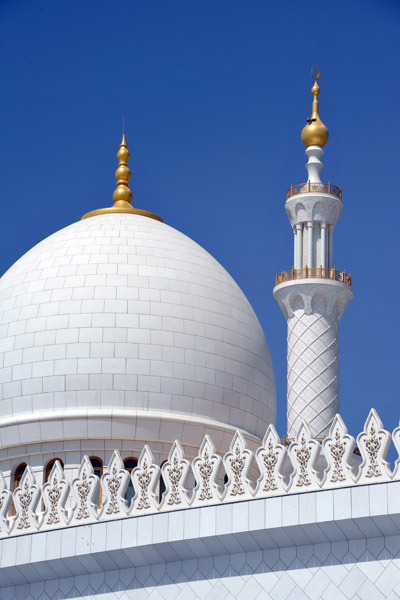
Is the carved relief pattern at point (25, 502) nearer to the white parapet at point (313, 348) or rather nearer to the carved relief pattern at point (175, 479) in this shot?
the carved relief pattern at point (175, 479)

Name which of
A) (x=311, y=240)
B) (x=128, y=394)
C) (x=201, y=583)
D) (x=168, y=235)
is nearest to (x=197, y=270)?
(x=168, y=235)

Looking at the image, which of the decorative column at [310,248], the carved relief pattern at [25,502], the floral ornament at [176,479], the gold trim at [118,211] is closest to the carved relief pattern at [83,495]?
the carved relief pattern at [25,502]

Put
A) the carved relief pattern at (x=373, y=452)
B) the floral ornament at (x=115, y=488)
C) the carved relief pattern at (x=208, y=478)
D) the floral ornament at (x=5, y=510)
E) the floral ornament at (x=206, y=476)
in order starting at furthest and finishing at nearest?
the floral ornament at (x=5, y=510)
the floral ornament at (x=115, y=488)
the floral ornament at (x=206, y=476)
the carved relief pattern at (x=208, y=478)
the carved relief pattern at (x=373, y=452)

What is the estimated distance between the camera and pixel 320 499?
59.9 feet

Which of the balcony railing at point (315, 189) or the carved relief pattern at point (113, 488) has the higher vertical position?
the balcony railing at point (315, 189)

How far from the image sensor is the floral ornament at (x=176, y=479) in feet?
64.9

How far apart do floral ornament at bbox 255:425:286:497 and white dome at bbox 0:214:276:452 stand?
21.0ft

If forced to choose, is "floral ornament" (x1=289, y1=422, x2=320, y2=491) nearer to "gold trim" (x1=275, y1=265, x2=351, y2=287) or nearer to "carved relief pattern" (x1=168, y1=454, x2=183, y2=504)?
"carved relief pattern" (x1=168, y1=454, x2=183, y2=504)

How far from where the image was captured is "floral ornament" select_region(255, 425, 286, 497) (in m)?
18.9

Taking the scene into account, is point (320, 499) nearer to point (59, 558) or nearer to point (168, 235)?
point (59, 558)

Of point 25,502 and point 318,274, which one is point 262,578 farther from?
point 318,274

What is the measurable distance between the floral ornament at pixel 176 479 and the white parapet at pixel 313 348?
39.5ft

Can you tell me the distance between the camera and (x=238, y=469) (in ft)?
63.7

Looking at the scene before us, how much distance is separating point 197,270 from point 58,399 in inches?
159
